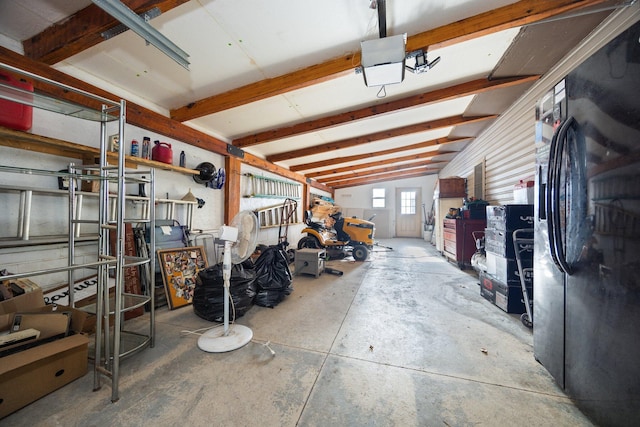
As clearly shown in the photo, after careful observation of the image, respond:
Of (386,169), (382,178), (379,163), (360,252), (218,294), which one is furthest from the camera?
(382,178)

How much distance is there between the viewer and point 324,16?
6.05ft

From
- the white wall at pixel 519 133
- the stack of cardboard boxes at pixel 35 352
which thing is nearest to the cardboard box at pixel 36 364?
the stack of cardboard boxes at pixel 35 352

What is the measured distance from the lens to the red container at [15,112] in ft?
5.31

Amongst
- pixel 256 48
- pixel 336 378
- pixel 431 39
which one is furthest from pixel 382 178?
pixel 336 378

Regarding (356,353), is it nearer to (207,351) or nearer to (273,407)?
(273,407)

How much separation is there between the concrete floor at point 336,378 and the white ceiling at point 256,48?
2.57m

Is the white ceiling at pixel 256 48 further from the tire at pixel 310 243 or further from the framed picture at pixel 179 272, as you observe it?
the tire at pixel 310 243

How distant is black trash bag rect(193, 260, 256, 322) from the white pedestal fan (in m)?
0.24

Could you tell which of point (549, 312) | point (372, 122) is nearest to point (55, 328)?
point (549, 312)

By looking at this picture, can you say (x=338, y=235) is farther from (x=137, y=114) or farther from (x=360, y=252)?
(x=137, y=114)

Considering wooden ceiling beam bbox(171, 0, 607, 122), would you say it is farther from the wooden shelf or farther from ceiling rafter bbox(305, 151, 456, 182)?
ceiling rafter bbox(305, 151, 456, 182)

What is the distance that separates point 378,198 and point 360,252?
560cm

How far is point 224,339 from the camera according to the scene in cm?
190

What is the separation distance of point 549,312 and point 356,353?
1341 mm
